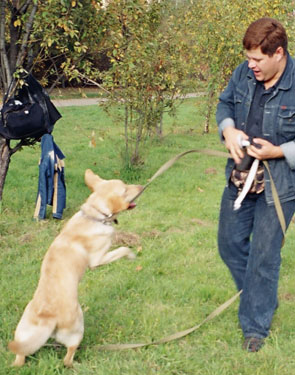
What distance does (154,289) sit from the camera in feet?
17.0

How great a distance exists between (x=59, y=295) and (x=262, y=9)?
39.0 ft

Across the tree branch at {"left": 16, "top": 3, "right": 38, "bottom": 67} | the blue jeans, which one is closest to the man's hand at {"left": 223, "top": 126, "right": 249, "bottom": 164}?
the blue jeans

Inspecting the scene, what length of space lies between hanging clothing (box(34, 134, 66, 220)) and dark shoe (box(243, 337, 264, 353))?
12.7 ft

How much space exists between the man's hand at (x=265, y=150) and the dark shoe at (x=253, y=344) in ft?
4.81

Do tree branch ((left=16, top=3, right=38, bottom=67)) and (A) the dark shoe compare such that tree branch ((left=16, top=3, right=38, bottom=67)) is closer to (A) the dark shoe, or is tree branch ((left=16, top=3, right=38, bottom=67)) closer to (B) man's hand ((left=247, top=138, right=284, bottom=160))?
(B) man's hand ((left=247, top=138, right=284, bottom=160))

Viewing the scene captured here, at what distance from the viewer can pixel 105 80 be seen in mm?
9695

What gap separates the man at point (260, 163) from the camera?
3.74 metres

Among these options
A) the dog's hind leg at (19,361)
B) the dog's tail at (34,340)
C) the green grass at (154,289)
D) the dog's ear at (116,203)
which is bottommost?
the green grass at (154,289)

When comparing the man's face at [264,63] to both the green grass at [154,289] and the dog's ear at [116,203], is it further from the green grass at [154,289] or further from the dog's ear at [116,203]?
the green grass at [154,289]

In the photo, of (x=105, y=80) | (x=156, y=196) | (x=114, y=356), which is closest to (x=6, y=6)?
(x=105, y=80)

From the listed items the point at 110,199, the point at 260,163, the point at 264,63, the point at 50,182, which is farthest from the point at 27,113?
the point at 264,63

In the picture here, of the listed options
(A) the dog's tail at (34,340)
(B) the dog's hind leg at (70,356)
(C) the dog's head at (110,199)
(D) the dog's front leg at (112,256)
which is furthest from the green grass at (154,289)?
(C) the dog's head at (110,199)

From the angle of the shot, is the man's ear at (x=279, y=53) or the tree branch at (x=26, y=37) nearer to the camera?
the man's ear at (x=279, y=53)

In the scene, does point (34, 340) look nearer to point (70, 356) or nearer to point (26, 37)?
point (70, 356)
